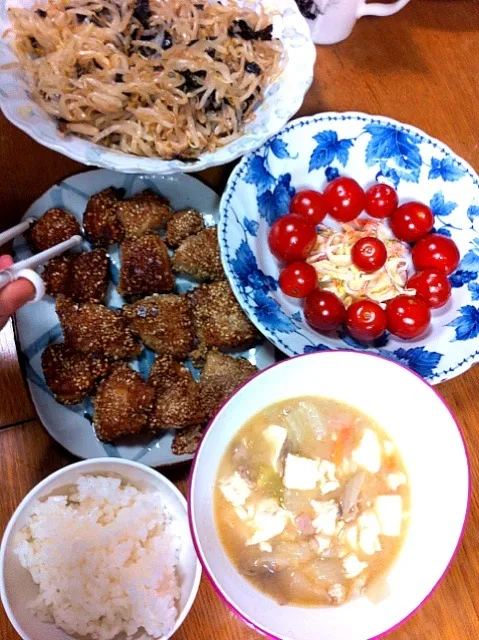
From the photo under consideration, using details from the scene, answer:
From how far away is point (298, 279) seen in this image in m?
1.37

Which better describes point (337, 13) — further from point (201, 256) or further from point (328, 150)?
point (201, 256)

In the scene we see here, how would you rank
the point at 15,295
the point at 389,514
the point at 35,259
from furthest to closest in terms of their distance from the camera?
the point at 35,259 → the point at 389,514 → the point at 15,295

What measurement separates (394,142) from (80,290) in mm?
886

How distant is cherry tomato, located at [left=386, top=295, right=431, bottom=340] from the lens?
52.9 inches

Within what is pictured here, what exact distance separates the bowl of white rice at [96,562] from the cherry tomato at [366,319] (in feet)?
1.86

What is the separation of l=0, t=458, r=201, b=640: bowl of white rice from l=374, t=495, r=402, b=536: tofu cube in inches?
15.4

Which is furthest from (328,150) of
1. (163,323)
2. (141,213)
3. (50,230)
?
(50,230)

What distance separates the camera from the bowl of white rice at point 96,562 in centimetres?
116

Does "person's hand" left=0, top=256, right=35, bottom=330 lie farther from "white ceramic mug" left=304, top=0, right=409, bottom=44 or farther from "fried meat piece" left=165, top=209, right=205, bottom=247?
"white ceramic mug" left=304, top=0, right=409, bottom=44

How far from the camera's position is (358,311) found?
53.8 inches

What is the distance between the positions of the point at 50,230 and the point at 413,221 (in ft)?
2.96

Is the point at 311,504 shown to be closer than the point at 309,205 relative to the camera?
Yes

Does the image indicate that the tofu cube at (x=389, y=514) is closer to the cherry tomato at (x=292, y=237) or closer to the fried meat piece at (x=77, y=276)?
the cherry tomato at (x=292, y=237)

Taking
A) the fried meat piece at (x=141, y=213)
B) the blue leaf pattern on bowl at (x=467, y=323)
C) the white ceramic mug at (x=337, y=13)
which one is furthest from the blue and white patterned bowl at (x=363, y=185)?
the white ceramic mug at (x=337, y=13)
